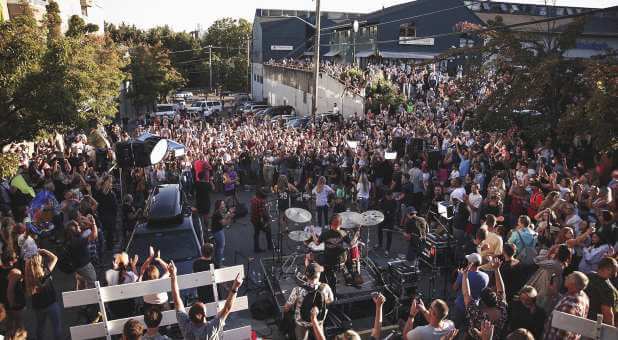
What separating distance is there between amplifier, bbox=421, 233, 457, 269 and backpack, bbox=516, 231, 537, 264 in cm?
186

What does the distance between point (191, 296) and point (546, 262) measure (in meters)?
5.22

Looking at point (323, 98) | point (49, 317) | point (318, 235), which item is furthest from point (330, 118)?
point (49, 317)

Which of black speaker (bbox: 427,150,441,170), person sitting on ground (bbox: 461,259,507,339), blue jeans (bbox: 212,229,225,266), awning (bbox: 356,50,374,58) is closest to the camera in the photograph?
person sitting on ground (bbox: 461,259,507,339)

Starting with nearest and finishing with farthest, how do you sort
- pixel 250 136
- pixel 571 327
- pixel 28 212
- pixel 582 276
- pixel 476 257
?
pixel 571 327 → pixel 582 276 → pixel 476 257 → pixel 28 212 → pixel 250 136

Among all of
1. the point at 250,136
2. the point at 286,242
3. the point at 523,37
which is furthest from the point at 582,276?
the point at 250,136

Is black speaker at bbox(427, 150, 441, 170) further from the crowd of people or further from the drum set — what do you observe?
the drum set

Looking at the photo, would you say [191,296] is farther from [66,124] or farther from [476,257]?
[66,124]

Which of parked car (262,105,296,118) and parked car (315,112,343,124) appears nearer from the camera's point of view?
parked car (315,112,343,124)

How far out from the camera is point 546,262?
20.6ft

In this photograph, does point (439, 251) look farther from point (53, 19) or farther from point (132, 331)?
point (53, 19)

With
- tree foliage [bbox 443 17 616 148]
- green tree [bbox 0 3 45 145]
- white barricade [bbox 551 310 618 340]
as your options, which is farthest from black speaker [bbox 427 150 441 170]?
green tree [bbox 0 3 45 145]

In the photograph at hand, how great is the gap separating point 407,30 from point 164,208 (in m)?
41.1

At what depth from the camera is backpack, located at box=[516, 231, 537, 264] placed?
7406 millimetres

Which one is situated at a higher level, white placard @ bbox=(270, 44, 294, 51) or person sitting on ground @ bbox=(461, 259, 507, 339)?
white placard @ bbox=(270, 44, 294, 51)
